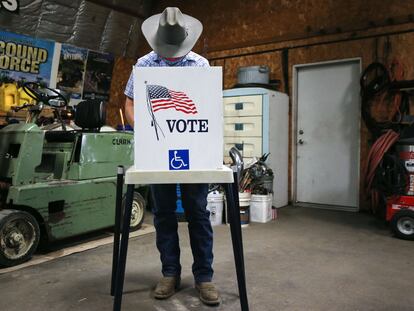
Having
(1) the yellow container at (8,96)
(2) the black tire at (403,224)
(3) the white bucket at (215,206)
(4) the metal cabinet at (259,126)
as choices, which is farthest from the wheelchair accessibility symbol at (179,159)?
(1) the yellow container at (8,96)

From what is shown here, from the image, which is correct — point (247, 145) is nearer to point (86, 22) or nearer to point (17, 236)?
point (17, 236)

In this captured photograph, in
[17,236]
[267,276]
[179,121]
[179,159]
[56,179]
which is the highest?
[179,121]

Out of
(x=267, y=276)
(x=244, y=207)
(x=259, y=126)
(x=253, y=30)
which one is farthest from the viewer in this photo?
(x=253, y=30)

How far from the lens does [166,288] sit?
200cm

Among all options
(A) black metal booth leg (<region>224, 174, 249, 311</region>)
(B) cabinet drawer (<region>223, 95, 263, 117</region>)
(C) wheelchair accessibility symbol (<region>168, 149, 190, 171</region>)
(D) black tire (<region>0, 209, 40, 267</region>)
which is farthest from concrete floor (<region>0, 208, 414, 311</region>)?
(B) cabinet drawer (<region>223, 95, 263, 117</region>)

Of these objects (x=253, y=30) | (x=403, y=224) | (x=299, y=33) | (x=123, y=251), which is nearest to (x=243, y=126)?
(x=299, y=33)

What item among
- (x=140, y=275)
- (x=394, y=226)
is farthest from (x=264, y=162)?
(x=140, y=275)

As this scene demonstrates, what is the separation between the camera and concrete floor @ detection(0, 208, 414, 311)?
6.43ft

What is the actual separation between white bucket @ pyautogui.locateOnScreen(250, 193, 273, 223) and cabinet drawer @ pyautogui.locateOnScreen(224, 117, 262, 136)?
32.1 inches

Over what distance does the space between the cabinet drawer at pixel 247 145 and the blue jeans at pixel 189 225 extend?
8.18 feet

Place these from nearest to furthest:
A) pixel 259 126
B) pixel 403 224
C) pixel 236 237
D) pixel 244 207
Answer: pixel 236 237
pixel 403 224
pixel 244 207
pixel 259 126

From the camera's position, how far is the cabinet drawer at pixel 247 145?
14.5 feet

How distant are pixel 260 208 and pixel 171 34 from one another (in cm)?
256

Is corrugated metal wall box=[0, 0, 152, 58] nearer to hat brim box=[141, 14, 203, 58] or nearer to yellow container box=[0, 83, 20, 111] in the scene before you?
yellow container box=[0, 83, 20, 111]
